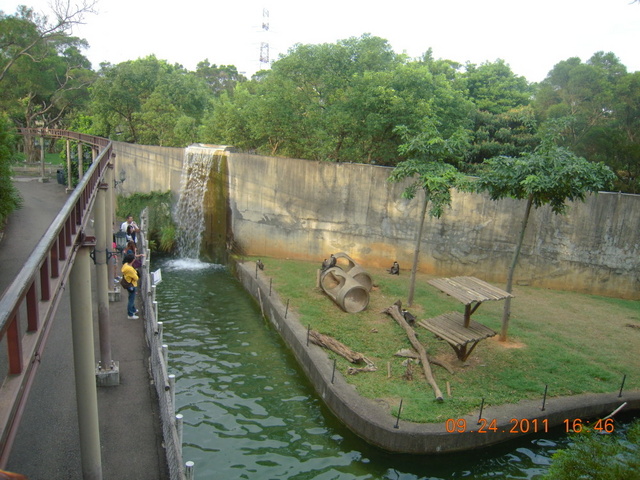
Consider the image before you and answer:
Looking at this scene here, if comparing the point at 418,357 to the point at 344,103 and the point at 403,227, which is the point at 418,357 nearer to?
the point at 403,227

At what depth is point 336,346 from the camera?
10.8 metres

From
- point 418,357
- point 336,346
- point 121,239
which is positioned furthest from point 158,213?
point 418,357

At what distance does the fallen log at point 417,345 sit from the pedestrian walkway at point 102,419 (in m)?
5.01

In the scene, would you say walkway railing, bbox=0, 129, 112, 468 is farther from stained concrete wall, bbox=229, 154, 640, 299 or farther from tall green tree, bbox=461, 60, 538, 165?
tall green tree, bbox=461, 60, 538, 165

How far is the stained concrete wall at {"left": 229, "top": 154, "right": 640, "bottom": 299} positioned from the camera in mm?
16031

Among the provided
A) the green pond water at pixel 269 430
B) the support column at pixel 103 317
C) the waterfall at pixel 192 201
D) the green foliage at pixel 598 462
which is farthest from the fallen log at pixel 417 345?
the waterfall at pixel 192 201

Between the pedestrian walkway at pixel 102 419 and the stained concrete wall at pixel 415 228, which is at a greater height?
the stained concrete wall at pixel 415 228

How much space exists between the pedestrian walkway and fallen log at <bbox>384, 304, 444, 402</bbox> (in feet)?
16.4

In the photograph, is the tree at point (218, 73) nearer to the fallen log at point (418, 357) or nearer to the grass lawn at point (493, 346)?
the grass lawn at point (493, 346)

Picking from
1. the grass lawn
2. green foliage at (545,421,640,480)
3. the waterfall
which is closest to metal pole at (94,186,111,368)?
the grass lawn

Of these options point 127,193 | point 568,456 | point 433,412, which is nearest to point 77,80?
point 127,193

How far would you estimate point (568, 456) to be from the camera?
4.34 metres

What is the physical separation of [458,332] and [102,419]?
688 centimetres

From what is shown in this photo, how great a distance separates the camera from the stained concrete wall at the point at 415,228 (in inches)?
631
